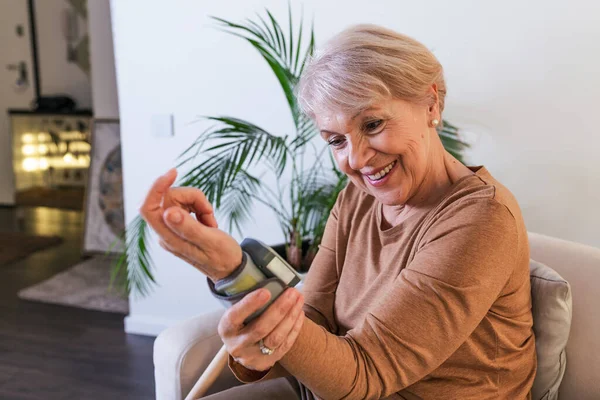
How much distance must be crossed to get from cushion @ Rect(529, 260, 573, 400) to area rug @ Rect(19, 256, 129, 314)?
7.90 ft

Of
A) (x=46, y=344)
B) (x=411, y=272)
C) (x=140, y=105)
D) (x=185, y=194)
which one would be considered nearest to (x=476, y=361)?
(x=411, y=272)

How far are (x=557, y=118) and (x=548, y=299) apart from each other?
3.55ft

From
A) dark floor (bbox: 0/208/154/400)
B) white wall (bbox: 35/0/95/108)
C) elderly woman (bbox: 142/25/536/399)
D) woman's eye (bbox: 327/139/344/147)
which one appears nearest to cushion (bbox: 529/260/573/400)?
elderly woman (bbox: 142/25/536/399)

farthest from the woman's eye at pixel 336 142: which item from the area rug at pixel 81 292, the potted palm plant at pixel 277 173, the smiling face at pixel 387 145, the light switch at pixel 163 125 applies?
the area rug at pixel 81 292

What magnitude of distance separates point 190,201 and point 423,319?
0.41m

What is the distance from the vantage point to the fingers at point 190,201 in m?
0.90

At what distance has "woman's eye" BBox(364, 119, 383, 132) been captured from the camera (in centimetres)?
112

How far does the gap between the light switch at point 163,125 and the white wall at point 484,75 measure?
4 cm

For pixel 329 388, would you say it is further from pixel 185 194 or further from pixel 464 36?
pixel 464 36

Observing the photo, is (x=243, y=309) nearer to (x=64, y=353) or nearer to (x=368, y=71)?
(x=368, y=71)

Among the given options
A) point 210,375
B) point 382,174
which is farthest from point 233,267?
point 210,375

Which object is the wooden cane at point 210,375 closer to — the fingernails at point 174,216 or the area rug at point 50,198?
the fingernails at point 174,216

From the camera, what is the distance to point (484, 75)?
7.18 ft

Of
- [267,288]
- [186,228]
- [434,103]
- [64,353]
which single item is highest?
[434,103]
